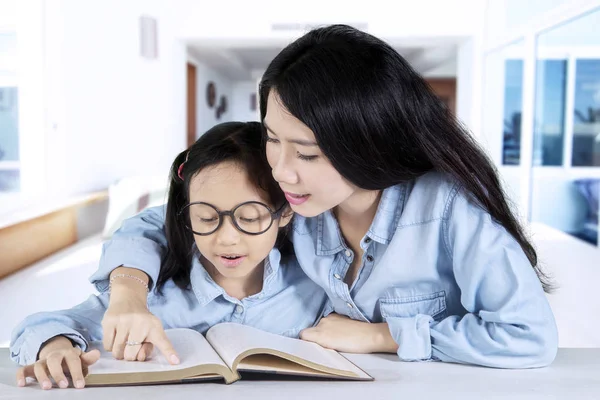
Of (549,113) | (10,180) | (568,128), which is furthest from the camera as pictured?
(549,113)

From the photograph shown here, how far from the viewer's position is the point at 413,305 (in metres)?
1.18

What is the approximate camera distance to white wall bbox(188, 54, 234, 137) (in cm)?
882

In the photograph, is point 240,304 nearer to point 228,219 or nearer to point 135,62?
point 228,219

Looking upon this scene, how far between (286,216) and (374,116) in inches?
12.5

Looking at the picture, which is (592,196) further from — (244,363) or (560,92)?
(244,363)

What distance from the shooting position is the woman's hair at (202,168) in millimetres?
1225

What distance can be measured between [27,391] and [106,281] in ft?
1.16

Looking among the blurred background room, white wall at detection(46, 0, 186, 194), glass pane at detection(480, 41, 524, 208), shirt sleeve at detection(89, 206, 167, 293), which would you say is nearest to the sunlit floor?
the blurred background room

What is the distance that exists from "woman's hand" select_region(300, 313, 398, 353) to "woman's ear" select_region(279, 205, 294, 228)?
21 centimetres

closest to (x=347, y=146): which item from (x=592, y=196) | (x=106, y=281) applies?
(x=106, y=281)

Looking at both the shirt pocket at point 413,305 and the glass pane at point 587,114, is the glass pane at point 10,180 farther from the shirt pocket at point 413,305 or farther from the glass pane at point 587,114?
the glass pane at point 587,114

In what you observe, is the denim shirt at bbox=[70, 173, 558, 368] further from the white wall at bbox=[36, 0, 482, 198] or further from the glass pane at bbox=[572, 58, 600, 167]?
the glass pane at bbox=[572, 58, 600, 167]

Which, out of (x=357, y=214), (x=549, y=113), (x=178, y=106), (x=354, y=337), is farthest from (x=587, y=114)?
(x=354, y=337)

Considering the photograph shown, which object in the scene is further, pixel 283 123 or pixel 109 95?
pixel 109 95
